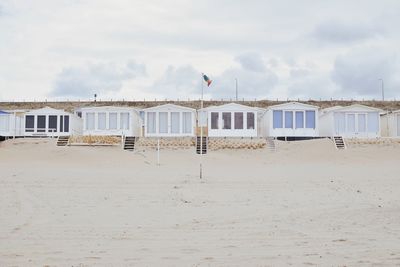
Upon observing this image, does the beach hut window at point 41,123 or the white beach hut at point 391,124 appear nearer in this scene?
the beach hut window at point 41,123

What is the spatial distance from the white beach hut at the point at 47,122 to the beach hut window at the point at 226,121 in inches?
446

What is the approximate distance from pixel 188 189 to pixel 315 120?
22897 millimetres

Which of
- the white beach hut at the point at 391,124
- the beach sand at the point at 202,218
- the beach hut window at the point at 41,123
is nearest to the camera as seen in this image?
the beach sand at the point at 202,218

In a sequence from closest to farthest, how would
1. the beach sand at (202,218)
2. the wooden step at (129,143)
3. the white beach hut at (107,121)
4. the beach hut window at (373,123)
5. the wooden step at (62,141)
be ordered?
the beach sand at (202,218) < the wooden step at (129,143) < the wooden step at (62,141) < the white beach hut at (107,121) < the beach hut window at (373,123)

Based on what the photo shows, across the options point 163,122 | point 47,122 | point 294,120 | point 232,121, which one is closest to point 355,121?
point 294,120

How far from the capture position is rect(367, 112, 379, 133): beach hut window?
36.8m

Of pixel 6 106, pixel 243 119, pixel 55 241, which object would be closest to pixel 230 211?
pixel 55 241

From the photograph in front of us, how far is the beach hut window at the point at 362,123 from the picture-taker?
3678 centimetres

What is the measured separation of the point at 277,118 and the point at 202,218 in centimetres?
2645

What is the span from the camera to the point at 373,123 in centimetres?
3678

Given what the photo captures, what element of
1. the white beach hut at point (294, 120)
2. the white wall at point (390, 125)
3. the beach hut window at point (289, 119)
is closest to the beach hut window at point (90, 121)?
the white beach hut at point (294, 120)

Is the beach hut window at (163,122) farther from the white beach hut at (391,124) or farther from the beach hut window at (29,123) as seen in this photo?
the white beach hut at (391,124)

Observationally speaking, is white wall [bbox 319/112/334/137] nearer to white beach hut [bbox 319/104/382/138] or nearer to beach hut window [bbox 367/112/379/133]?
white beach hut [bbox 319/104/382/138]

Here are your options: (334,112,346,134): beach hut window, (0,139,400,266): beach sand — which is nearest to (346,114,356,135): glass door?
(334,112,346,134): beach hut window
